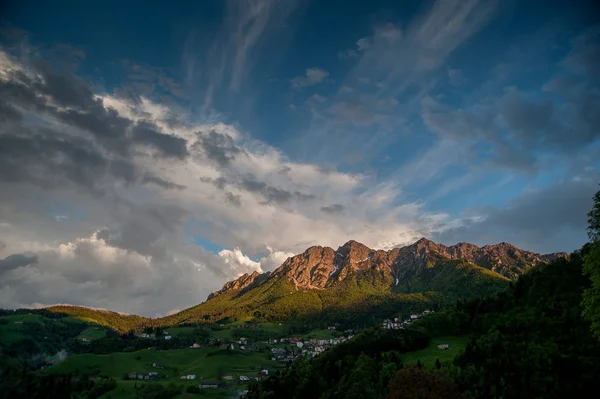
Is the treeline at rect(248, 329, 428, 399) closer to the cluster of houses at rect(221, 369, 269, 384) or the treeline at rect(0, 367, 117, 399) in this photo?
the cluster of houses at rect(221, 369, 269, 384)

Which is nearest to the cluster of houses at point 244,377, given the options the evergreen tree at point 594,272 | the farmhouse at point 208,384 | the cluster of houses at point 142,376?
the farmhouse at point 208,384

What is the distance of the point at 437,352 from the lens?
126562 mm

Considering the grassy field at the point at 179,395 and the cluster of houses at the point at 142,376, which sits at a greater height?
the cluster of houses at the point at 142,376

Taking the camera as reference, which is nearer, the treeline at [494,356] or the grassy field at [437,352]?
the treeline at [494,356]

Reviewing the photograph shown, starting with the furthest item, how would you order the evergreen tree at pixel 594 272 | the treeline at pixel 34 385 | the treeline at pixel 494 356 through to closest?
the treeline at pixel 494 356
the evergreen tree at pixel 594 272
the treeline at pixel 34 385

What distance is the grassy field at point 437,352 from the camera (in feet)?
372

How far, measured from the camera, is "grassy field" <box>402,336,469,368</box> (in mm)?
113463

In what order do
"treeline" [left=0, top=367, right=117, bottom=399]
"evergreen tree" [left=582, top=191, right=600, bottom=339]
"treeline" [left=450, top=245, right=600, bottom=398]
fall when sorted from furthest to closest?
"treeline" [left=450, top=245, right=600, bottom=398]
"evergreen tree" [left=582, top=191, right=600, bottom=339]
"treeline" [left=0, top=367, right=117, bottom=399]

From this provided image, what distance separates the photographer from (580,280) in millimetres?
136250

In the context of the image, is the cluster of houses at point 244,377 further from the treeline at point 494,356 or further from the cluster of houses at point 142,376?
the treeline at point 494,356

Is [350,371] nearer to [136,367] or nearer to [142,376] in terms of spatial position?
[142,376]

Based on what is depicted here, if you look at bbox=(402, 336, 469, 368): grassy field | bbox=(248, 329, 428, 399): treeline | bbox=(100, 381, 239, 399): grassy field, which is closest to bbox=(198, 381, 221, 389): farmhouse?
bbox=(100, 381, 239, 399): grassy field

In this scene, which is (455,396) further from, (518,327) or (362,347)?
(362,347)

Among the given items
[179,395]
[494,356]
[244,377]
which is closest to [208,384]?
[244,377]
